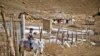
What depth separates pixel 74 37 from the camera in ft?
44.0

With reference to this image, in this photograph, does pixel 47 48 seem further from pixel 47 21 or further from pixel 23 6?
pixel 23 6

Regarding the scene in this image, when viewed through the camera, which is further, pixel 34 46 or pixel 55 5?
pixel 55 5

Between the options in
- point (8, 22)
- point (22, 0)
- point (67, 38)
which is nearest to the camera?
point (8, 22)

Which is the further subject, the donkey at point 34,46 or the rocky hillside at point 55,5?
the rocky hillside at point 55,5

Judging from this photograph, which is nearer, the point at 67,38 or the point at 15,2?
the point at 67,38

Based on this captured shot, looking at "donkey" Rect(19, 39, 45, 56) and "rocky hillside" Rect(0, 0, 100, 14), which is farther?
"rocky hillside" Rect(0, 0, 100, 14)

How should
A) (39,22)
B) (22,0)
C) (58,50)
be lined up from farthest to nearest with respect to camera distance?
(22,0)
(39,22)
(58,50)

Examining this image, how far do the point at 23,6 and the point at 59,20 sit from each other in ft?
15.1

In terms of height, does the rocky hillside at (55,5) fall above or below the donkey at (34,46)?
above

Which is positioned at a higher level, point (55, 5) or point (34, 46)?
point (55, 5)

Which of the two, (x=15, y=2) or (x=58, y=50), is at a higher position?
(x=15, y=2)

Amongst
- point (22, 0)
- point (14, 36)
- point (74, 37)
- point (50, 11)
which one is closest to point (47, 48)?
point (74, 37)

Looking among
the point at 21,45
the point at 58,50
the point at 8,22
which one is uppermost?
the point at 8,22

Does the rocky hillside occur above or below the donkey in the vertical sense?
above
